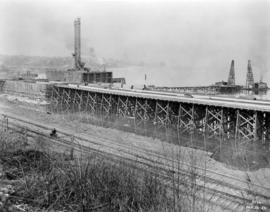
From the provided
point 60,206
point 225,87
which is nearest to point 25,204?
point 60,206

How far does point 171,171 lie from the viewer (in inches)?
238

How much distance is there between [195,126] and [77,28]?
3900 cm

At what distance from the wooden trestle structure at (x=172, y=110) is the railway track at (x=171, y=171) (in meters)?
6.55

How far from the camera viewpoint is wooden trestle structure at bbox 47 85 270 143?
2108 centimetres

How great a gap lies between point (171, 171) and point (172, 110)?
2163 centimetres

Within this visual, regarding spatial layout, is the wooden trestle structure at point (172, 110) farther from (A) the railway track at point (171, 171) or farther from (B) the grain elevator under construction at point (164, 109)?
Result: (A) the railway track at point (171, 171)

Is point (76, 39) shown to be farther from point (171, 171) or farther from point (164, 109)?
point (171, 171)

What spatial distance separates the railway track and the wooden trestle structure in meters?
6.55

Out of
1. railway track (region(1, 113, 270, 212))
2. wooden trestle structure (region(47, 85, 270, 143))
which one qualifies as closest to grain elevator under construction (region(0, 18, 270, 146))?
wooden trestle structure (region(47, 85, 270, 143))

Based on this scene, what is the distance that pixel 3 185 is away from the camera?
7117mm

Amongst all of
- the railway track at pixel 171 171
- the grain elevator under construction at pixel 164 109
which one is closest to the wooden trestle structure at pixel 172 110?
the grain elevator under construction at pixel 164 109

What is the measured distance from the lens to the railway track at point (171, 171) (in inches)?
277

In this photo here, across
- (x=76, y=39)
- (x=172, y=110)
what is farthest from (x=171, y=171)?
(x=76, y=39)

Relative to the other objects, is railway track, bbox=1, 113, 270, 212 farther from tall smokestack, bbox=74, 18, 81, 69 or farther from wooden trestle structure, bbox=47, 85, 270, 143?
tall smokestack, bbox=74, 18, 81, 69
